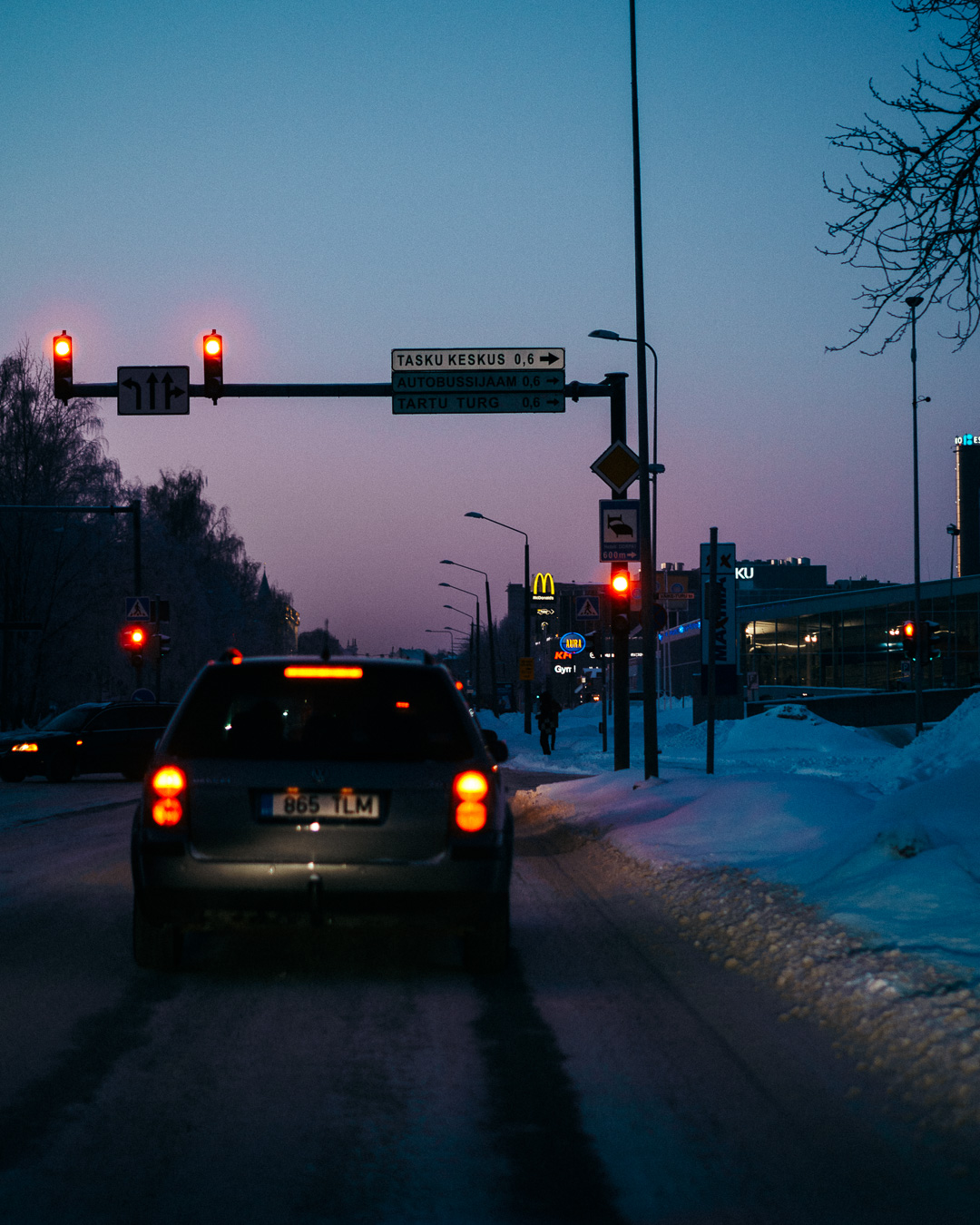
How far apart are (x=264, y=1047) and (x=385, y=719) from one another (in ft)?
6.03

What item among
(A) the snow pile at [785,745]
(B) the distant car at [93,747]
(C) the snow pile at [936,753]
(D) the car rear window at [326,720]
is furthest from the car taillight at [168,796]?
(A) the snow pile at [785,745]

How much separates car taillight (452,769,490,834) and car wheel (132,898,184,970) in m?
1.60

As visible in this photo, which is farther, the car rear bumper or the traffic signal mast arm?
the traffic signal mast arm

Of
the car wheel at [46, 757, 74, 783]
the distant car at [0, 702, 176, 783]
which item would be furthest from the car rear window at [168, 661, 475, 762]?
the car wheel at [46, 757, 74, 783]

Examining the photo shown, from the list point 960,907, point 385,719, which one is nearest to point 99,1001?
point 385,719

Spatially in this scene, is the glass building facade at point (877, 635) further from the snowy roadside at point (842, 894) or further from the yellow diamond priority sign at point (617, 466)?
the snowy roadside at point (842, 894)

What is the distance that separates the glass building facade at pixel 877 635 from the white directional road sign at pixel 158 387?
55.0 m

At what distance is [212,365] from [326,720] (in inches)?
494

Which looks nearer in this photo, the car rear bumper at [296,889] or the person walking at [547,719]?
the car rear bumper at [296,889]

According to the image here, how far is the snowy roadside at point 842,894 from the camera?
5402mm

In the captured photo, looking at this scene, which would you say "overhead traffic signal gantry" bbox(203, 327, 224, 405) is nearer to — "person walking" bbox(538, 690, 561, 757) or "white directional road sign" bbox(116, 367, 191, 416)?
"white directional road sign" bbox(116, 367, 191, 416)

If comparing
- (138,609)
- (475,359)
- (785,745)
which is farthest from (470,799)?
(785,745)

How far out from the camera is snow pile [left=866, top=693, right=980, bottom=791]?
21.6 m

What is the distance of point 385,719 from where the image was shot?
22.4 ft
